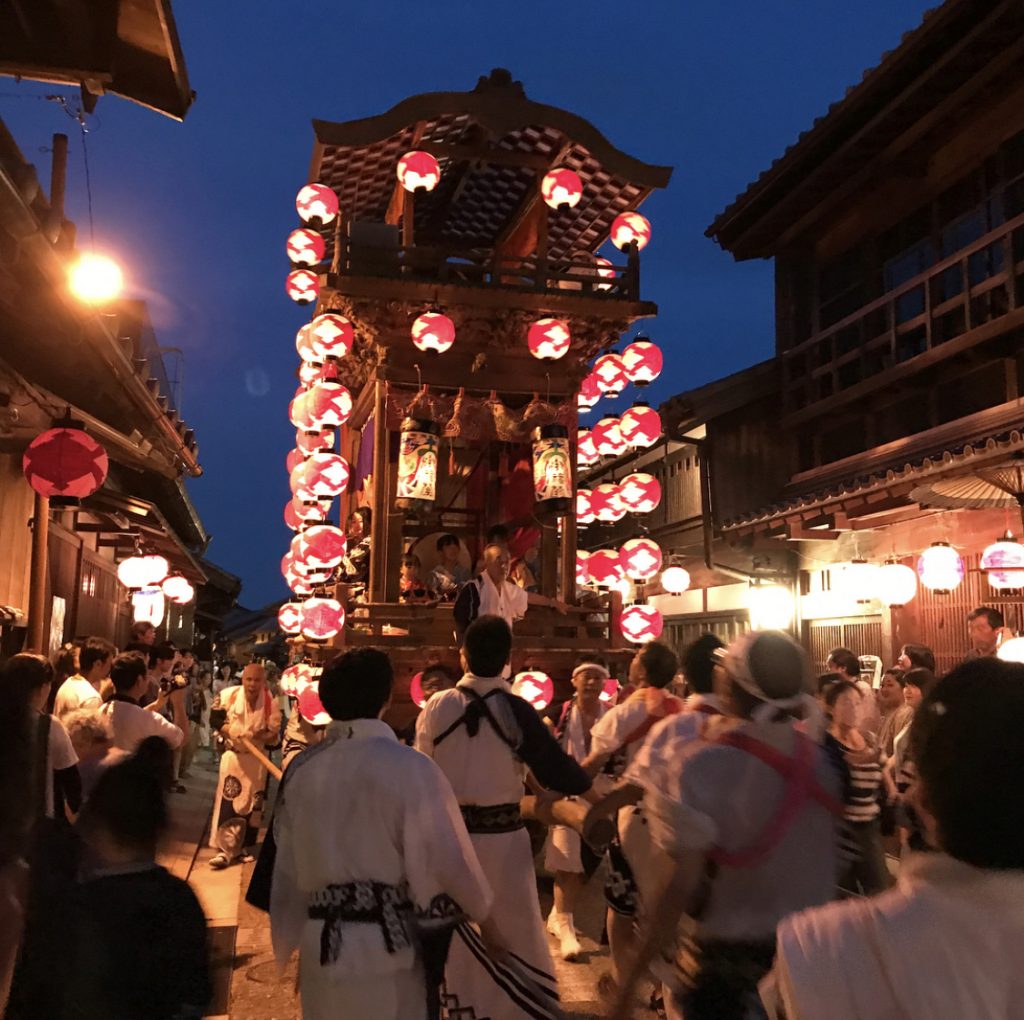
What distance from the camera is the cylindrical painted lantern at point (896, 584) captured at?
11.8m

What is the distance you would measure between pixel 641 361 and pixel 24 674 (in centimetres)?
1055

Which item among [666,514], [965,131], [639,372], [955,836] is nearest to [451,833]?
[955,836]

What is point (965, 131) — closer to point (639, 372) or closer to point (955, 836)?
point (639, 372)

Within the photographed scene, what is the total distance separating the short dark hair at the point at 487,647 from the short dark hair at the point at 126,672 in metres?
2.99

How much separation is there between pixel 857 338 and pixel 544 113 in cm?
714

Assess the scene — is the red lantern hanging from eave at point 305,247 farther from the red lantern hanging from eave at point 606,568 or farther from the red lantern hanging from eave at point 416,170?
the red lantern hanging from eave at point 606,568

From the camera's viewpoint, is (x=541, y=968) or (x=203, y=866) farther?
(x=203, y=866)

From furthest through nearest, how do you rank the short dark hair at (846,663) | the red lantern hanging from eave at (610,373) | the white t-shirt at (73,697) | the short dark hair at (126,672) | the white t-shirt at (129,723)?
the red lantern hanging from eave at (610,373) → the short dark hair at (846,663) → the white t-shirt at (73,697) → the short dark hair at (126,672) → the white t-shirt at (129,723)

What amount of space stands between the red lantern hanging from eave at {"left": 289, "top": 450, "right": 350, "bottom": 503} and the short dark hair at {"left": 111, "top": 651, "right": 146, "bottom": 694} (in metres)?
6.34

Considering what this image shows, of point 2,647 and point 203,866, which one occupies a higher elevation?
point 2,647

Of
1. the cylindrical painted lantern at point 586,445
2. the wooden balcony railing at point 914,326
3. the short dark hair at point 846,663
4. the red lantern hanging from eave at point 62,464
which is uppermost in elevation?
the wooden balcony railing at point 914,326

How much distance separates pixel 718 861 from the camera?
11.9 feet

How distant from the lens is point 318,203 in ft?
43.0

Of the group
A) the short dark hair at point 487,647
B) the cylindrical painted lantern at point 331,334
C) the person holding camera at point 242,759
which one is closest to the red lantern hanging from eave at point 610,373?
the cylindrical painted lantern at point 331,334
